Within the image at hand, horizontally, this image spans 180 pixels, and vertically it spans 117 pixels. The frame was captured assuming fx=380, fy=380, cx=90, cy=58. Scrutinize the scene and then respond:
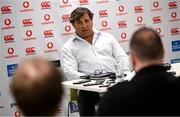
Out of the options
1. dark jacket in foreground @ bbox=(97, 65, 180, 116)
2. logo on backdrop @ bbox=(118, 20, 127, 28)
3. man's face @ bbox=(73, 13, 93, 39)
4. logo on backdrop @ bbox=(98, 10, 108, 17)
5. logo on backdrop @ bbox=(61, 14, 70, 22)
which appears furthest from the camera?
logo on backdrop @ bbox=(118, 20, 127, 28)

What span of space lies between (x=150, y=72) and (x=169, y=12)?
420cm

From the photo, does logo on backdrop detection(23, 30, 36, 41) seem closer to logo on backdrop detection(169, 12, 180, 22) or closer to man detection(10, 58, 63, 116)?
logo on backdrop detection(169, 12, 180, 22)

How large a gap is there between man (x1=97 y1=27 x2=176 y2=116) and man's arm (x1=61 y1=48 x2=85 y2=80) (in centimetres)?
231

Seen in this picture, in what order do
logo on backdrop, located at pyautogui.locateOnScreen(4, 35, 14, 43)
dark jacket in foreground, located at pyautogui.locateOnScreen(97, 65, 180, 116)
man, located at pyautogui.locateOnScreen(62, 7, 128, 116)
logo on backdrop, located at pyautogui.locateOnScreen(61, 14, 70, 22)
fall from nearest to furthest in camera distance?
dark jacket in foreground, located at pyautogui.locateOnScreen(97, 65, 180, 116) → man, located at pyautogui.locateOnScreen(62, 7, 128, 116) → logo on backdrop, located at pyautogui.locateOnScreen(4, 35, 14, 43) → logo on backdrop, located at pyautogui.locateOnScreen(61, 14, 70, 22)

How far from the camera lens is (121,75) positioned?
356 centimetres

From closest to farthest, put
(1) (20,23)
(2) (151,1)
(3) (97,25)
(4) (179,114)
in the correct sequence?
(4) (179,114)
(1) (20,23)
(3) (97,25)
(2) (151,1)

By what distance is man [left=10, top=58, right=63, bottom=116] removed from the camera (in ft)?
4.18

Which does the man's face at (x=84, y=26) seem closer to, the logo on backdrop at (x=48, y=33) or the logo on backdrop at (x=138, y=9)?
the logo on backdrop at (x=48, y=33)

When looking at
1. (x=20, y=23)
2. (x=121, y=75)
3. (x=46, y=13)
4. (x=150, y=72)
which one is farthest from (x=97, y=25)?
(x=150, y=72)

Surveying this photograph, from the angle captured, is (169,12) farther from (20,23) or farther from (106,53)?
(20,23)

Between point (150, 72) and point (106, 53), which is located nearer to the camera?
point (150, 72)

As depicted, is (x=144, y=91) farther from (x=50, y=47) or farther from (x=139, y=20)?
(x=139, y=20)

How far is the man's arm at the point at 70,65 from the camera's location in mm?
4213

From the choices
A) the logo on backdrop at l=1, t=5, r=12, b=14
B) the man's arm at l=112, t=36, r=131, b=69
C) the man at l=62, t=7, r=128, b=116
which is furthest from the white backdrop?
the man's arm at l=112, t=36, r=131, b=69
